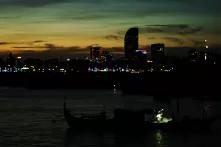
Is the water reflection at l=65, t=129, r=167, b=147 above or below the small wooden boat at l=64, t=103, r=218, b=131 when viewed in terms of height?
below

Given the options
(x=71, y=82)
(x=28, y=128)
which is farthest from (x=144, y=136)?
(x=71, y=82)

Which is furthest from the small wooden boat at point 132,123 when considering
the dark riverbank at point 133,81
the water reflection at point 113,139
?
the dark riverbank at point 133,81

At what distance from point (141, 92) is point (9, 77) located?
51842 mm

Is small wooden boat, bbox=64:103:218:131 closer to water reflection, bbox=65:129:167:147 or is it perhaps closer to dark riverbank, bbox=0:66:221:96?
water reflection, bbox=65:129:167:147

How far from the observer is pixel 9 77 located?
170m

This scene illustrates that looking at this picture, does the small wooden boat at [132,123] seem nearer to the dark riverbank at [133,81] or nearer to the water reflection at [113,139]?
the water reflection at [113,139]

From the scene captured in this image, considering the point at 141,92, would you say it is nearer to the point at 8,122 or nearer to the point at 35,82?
the point at 35,82

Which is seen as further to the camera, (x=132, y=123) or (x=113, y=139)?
(x=132, y=123)

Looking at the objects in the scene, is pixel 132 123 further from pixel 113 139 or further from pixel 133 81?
pixel 133 81

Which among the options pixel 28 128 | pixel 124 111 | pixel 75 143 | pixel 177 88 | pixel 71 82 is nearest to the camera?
pixel 75 143

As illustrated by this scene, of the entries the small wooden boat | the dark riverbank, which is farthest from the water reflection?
the dark riverbank

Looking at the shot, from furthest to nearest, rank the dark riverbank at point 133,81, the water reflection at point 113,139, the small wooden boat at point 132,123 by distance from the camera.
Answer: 1. the dark riverbank at point 133,81
2. the small wooden boat at point 132,123
3. the water reflection at point 113,139

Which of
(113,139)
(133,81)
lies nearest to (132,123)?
(113,139)

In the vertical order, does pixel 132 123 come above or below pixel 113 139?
above
